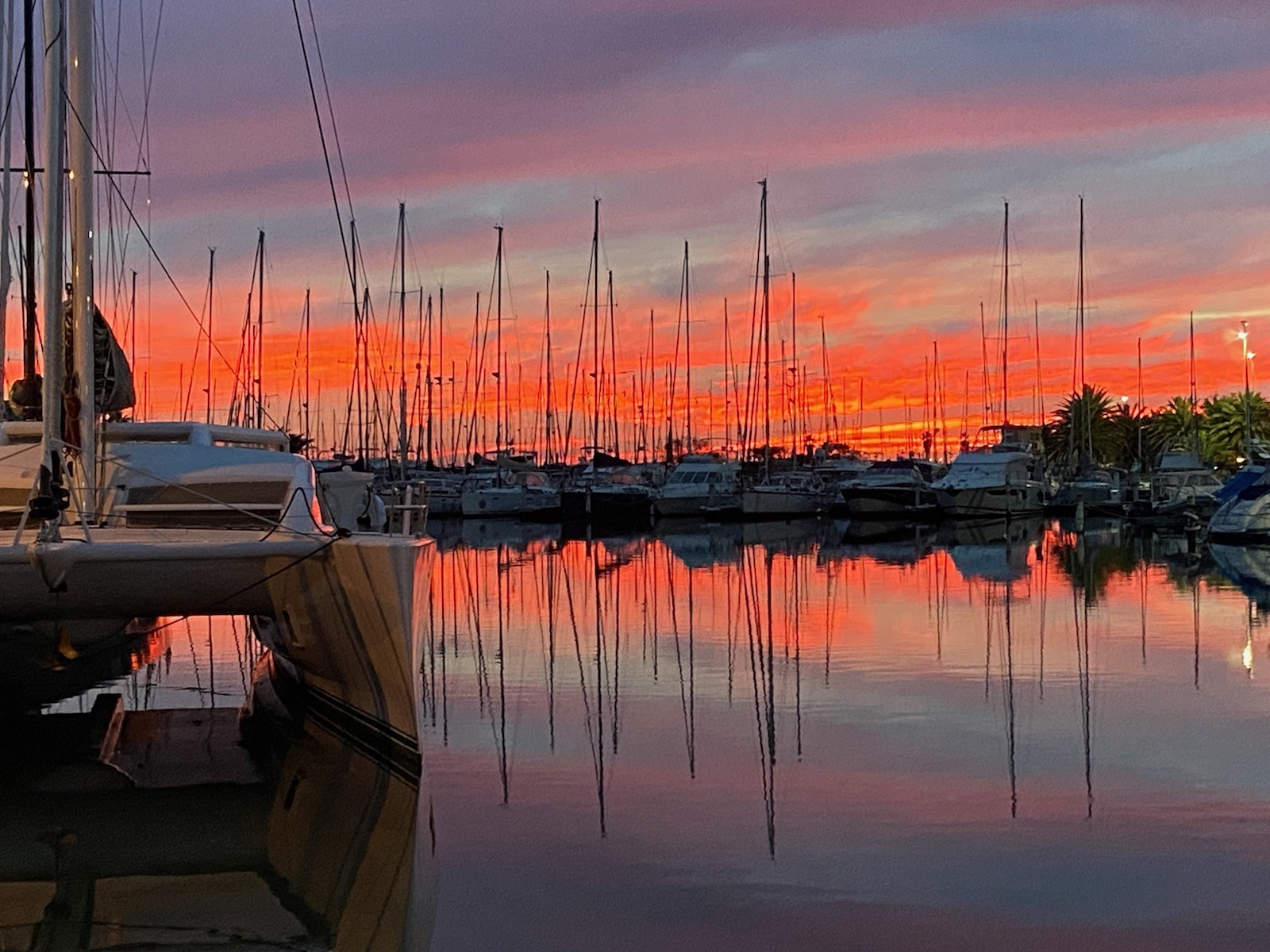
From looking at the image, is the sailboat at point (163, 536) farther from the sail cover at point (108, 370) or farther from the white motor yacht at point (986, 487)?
the white motor yacht at point (986, 487)

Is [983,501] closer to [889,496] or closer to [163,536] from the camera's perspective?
[889,496]

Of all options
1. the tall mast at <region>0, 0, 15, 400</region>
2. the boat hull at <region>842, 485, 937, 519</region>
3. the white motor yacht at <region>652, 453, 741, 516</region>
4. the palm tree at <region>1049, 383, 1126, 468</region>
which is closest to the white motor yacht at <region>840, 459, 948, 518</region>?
the boat hull at <region>842, 485, 937, 519</region>

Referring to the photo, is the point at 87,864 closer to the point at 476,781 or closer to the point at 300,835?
the point at 300,835

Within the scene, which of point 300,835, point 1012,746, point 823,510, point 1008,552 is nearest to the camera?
point 300,835

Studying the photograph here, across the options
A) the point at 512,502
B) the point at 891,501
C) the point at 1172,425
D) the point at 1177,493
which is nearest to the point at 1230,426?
the point at 1172,425

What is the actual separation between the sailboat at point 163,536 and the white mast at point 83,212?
0.04 feet

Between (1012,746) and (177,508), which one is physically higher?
(177,508)

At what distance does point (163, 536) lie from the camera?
37.3 feet

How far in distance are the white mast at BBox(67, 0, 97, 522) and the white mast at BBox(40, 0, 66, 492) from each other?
0.10m

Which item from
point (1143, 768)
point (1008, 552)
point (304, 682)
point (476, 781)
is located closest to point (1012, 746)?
point (1143, 768)

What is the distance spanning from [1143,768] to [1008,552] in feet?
91.5

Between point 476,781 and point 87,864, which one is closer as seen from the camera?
point 87,864

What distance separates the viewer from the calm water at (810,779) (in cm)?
704

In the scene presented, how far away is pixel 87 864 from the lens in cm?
836
